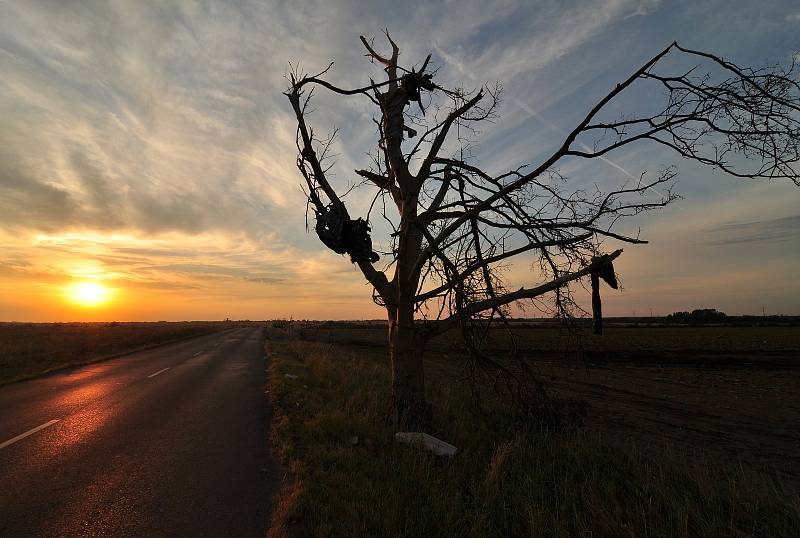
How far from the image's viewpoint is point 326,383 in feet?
40.9

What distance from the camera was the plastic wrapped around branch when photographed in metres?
6.30

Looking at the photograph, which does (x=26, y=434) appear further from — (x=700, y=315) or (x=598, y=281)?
(x=700, y=315)

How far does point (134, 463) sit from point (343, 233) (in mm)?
4204

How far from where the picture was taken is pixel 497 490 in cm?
484

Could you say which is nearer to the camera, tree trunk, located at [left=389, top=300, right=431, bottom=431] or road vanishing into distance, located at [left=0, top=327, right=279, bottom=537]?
road vanishing into distance, located at [left=0, top=327, right=279, bottom=537]

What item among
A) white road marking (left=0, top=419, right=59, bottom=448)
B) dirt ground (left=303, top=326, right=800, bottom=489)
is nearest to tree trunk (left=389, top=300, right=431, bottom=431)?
dirt ground (left=303, top=326, right=800, bottom=489)

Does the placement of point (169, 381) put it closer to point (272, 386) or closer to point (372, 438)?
point (272, 386)

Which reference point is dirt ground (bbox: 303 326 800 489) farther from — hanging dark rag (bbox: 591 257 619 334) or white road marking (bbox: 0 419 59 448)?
white road marking (bbox: 0 419 59 448)

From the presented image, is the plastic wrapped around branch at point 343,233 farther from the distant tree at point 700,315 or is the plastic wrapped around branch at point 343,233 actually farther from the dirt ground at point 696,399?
the distant tree at point 700,315

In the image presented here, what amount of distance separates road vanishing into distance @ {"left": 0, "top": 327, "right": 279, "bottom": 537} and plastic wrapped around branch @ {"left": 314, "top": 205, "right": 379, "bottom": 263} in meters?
3.18

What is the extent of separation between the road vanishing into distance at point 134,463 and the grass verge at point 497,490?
59cm

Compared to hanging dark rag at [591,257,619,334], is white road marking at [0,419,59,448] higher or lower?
lower

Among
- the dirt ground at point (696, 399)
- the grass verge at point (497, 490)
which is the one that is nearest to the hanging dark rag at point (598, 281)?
the dirt ground at point (696, 399)

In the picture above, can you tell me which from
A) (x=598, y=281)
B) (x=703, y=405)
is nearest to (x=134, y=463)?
(x=598, y=281)
